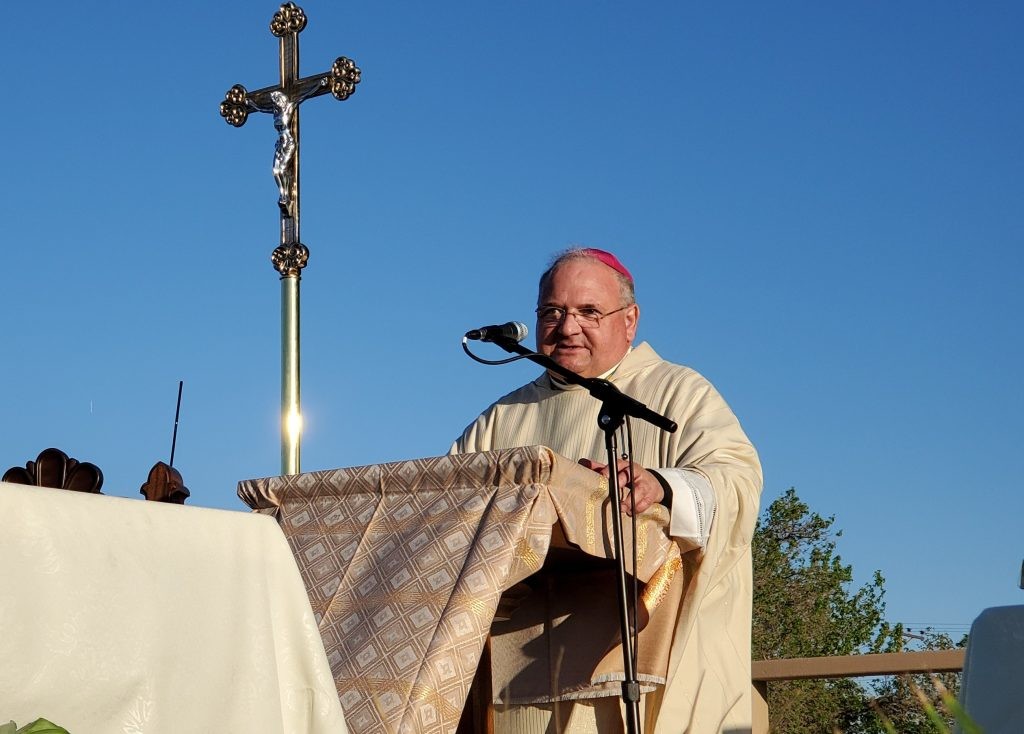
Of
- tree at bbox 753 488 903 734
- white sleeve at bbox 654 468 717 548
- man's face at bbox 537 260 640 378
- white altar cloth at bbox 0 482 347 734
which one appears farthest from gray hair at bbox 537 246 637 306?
tree at bbox 753 488 903 734

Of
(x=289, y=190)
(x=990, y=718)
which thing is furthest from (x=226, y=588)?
(x=289, y=190)

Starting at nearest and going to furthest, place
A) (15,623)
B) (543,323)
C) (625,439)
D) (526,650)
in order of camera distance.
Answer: (15,623) < (526,650) < (625,439) < (543,323)

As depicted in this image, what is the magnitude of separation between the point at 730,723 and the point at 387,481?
4.50 ft

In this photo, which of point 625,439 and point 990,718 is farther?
point 625,439

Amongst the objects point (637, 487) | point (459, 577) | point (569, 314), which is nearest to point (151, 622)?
point (459, 577)

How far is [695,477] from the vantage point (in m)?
4.00

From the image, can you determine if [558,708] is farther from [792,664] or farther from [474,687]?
[792,664]

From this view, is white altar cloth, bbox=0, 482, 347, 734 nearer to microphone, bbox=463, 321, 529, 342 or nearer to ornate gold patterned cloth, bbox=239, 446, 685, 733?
ornate gold patterned cloth, bbox=239, 446, 685, 733

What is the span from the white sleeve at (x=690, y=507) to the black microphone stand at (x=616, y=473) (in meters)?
0.32

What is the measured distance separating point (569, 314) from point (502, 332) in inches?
57.6

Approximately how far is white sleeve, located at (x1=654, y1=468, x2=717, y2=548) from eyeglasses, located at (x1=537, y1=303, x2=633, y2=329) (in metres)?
1.18

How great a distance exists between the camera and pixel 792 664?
198 inches

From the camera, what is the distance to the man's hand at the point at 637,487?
3.60m

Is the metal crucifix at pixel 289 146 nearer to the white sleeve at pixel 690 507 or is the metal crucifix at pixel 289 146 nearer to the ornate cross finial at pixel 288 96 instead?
the ornate cross finial at pixel 288 96
